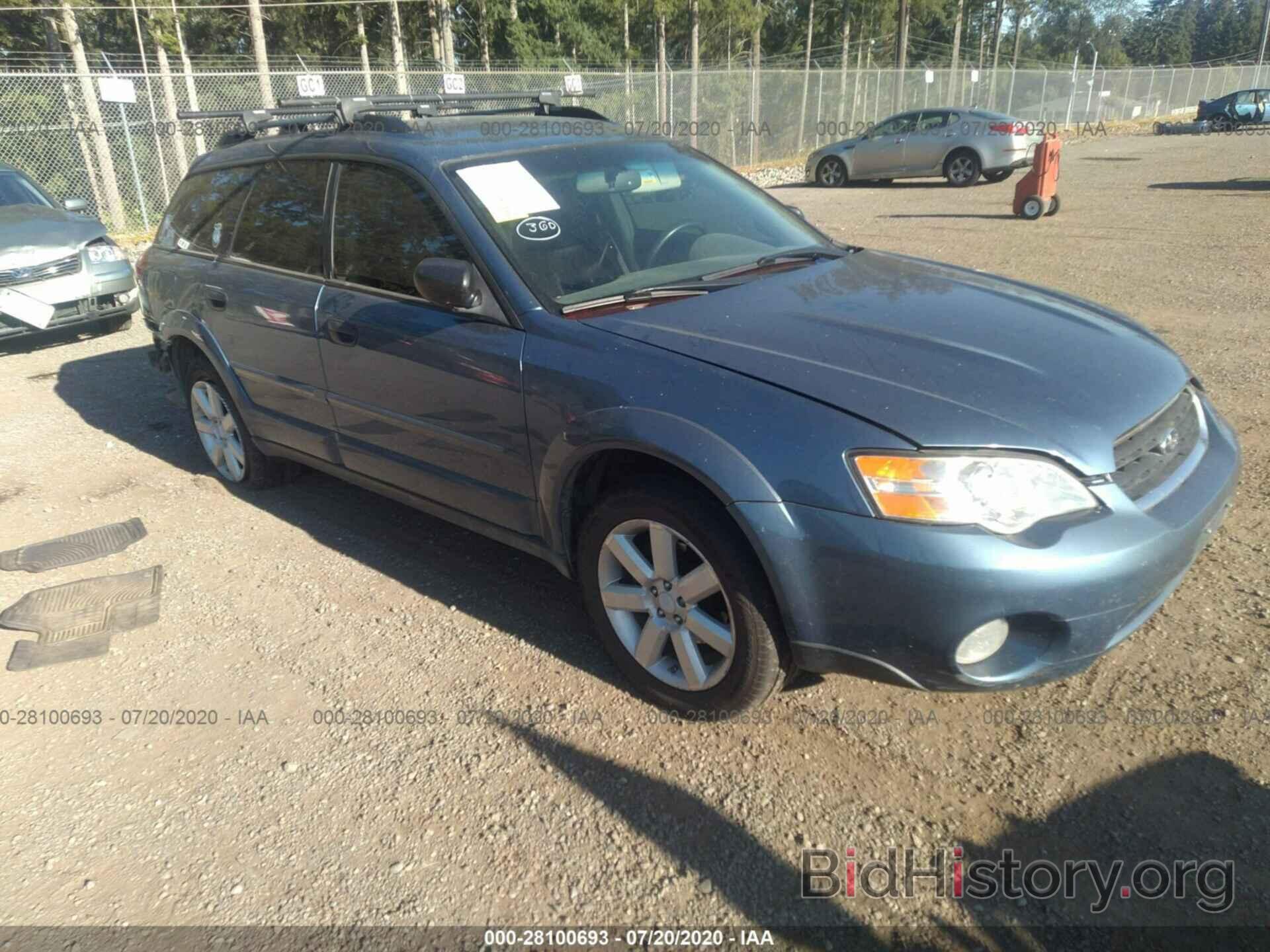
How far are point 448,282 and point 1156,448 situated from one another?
7.35 ft

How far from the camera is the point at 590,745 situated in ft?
9.52

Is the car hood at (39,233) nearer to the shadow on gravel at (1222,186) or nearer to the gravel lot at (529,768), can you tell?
the gravel lot at (529,768)

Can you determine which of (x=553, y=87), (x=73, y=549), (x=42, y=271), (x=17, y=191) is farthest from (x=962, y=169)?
(x=73, y=549)

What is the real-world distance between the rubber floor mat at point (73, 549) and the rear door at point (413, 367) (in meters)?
1.38

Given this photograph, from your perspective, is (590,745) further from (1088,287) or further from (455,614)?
(1088,287)

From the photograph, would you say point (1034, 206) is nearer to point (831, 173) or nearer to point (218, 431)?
point (831, 173)

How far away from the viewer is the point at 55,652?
3633 millimetres

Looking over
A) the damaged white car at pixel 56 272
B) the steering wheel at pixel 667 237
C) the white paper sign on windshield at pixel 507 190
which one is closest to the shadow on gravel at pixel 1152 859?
the steering wheel at pixel 667 237

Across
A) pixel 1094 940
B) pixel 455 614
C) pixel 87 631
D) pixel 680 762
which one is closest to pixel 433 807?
pixel 680 762

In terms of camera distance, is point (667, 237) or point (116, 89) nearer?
point (667, 237)

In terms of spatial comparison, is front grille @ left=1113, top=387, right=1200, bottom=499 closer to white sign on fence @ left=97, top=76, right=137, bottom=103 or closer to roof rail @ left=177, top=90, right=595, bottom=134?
roof rail @ left=177, top=90, right=595, bottom=134

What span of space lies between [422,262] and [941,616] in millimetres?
2041

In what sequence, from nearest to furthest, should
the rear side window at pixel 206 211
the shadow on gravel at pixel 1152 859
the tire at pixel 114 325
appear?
1. the shadow on gravel at pixel 1152 859
2. the rear side window at pixel 206 211
3. the tire at pixel 114 325

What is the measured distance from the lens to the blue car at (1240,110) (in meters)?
32.7
